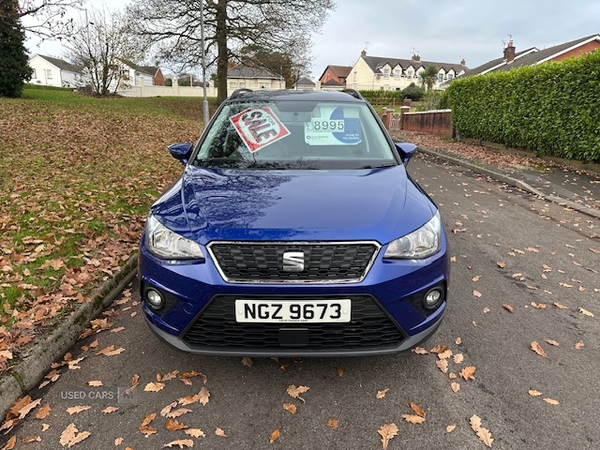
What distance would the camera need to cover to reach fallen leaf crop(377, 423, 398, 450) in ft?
7.00

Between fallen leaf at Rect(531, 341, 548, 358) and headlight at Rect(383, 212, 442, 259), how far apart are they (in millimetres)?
1214

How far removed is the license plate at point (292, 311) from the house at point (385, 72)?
75665 millimetres

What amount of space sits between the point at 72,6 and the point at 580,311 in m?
10.3

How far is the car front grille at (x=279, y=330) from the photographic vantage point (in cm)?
219

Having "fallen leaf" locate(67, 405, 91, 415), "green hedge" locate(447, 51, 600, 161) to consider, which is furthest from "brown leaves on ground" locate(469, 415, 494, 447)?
"green hedge" locate(447, 51, 600, 161)

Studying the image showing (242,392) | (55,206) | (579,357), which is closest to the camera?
(242,392)

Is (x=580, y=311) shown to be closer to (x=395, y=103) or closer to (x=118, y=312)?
(x=118, y=312)

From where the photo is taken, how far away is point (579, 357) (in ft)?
9.45

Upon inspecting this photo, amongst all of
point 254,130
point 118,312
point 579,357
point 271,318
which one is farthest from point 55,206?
point 579,357

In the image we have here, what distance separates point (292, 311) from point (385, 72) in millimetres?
79229

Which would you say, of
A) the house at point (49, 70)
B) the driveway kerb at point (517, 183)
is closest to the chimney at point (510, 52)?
the driveway kerb at point (517, 183)

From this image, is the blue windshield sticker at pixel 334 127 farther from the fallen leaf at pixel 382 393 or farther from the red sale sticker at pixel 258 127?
the fallen leaf at pixel 382 393

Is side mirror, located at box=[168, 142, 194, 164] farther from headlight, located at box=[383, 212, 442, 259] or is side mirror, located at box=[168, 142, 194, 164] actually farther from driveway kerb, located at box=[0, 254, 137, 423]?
headlight, located at box=[383, 212, 442, 259]

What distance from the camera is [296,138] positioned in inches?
136
